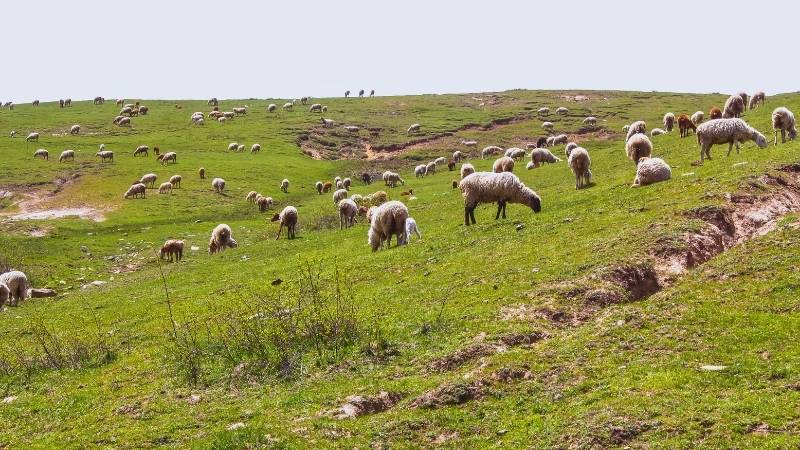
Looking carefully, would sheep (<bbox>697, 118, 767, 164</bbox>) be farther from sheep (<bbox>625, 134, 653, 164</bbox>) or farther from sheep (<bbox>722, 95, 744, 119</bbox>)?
sheep (<bbox>722, 95, 744, 119</bbox>)

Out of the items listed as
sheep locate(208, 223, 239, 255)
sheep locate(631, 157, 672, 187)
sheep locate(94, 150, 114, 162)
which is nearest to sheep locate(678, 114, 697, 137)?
sheep locate(631, 157, 672, 187)

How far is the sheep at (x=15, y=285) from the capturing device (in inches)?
1281

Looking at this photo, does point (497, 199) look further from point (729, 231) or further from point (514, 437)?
point (514, 437)

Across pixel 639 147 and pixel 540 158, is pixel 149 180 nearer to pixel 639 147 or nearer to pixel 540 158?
pixel 540 158

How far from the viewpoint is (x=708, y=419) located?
9203mm

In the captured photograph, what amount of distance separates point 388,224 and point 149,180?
142 ft

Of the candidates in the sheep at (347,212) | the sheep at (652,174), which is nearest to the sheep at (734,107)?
the sheep at (652,174)

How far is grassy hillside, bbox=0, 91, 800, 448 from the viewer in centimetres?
1053

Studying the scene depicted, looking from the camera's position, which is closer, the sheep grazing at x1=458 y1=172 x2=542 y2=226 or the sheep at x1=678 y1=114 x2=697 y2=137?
the sheep grazing at x1=458 y1=172 x2=542 y2=226

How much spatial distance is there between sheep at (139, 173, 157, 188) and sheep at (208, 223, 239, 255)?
24.8 metres

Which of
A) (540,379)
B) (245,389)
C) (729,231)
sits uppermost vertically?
(729,231)

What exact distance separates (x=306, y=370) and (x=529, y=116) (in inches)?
3776

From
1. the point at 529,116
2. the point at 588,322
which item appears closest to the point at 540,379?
the point at 588,322

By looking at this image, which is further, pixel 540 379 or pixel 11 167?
pixel 11 167
